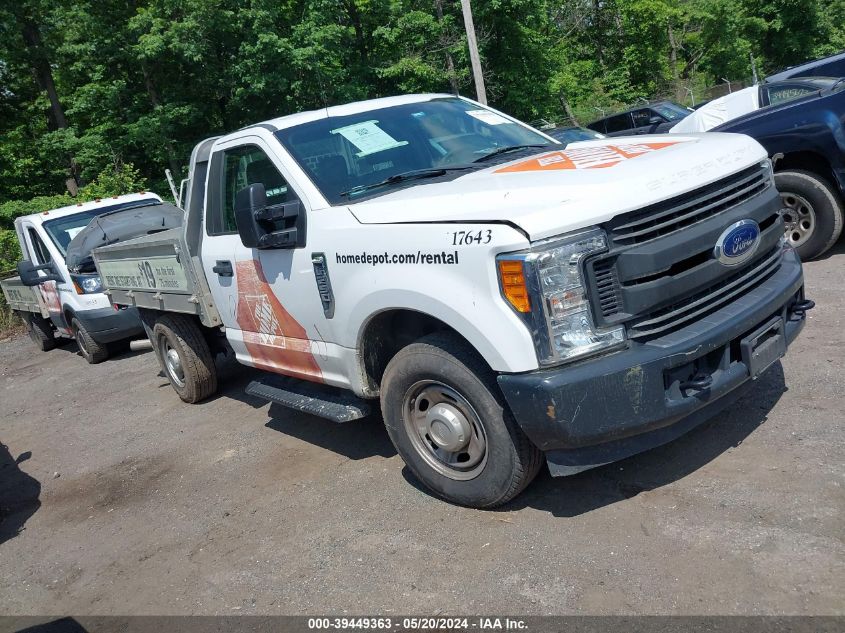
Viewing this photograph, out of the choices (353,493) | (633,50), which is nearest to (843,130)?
(353,493)

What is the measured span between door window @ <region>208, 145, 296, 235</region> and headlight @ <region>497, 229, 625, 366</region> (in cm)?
186

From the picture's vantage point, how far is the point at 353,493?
170 inches

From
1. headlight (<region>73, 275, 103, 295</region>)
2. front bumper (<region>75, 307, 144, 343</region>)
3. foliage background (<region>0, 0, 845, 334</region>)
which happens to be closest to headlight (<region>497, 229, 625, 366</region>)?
front bumper (<region>75, 307, 144, 343</region>)

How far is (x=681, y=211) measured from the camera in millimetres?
3211

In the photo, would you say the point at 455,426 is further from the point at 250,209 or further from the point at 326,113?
the point at 326,113

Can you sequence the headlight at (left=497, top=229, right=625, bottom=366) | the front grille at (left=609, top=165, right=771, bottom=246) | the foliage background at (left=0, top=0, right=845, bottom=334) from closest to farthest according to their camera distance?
the headlight at (left=497, top=229, right=625, bottom=366) → the front grille at (left=609, top=165, right=771, bottom=246) → the foliage background at (left=0, top=0, right=845, bottom=334)

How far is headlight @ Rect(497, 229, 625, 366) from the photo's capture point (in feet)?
9.67

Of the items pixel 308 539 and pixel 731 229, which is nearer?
pixel 731 229

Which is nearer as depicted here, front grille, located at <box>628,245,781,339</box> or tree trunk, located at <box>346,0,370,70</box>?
front grille, located at <box>628,245,781,339</box>

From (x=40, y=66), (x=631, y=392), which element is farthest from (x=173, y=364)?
(x=40, y=66)

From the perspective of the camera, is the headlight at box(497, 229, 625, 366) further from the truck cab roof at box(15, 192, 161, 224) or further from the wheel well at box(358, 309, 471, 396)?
the truck cab roof at box(15, 192, 161, 224)

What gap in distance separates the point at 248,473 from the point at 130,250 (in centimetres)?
278

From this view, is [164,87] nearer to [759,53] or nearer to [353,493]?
[353,493]

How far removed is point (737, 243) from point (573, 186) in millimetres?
902
